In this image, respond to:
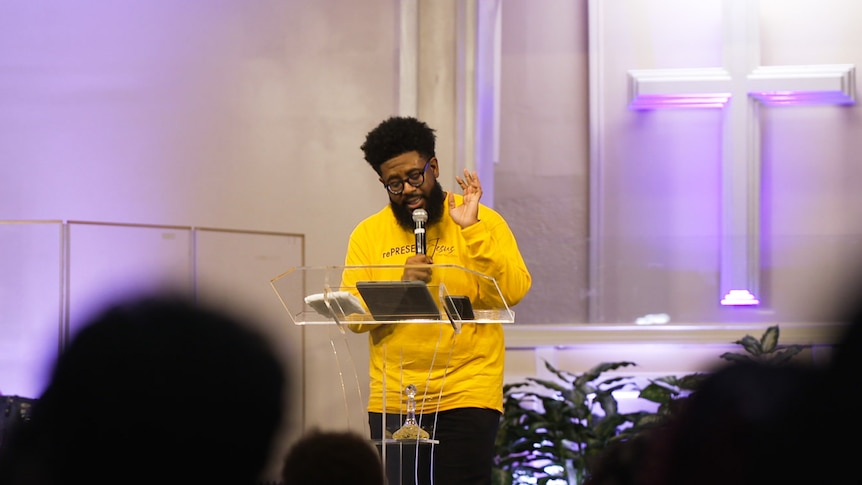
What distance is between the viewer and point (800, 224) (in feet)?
17.3

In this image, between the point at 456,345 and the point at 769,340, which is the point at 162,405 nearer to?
the point at 456,345

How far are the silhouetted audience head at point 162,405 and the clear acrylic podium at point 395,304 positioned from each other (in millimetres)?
1723

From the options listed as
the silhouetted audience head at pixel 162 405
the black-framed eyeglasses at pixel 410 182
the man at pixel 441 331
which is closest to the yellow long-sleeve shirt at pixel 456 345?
the man at pixel 441 331

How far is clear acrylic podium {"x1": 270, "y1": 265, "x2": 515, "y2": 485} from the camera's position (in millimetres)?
2768

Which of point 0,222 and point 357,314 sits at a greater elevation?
point 0,222

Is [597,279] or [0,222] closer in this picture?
[0,222]

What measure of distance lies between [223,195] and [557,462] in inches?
81.8

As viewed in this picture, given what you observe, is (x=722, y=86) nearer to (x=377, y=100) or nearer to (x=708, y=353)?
(x=708, y=353)

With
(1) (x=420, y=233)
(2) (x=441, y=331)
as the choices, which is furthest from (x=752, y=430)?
(2) (x=441, y=331)

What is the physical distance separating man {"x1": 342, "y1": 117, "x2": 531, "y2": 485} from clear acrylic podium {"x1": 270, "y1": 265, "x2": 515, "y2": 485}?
0.04 ft

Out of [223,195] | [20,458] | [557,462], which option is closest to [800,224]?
[557,462]

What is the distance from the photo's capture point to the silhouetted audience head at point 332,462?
47.2 inches

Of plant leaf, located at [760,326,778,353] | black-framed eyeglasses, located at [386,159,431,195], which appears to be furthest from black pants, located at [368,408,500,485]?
plant leaf, located at [760,326,778,353]

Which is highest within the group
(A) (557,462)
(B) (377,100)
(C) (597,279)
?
(B) (377,100)
